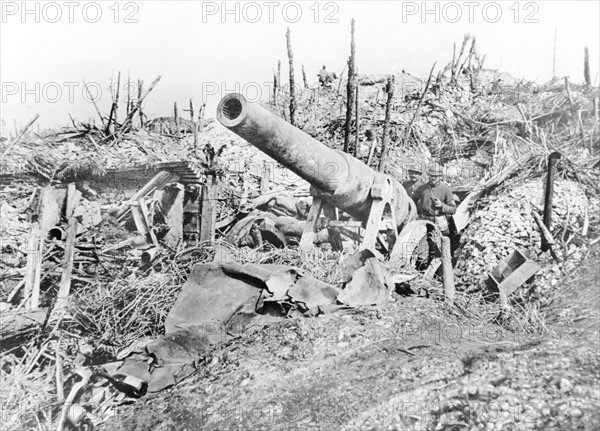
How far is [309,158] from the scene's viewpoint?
18.5ft

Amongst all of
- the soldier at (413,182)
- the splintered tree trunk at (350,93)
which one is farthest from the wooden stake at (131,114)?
the soldier at (413,182)

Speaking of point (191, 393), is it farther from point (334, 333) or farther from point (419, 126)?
point (419, 126)

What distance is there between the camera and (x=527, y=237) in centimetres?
746

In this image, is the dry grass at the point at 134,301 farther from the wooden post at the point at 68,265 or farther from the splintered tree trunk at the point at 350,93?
the splintered tree trunk at the point at 350,93

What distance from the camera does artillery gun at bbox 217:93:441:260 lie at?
15.7 feet

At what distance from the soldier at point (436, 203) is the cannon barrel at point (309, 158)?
91cm

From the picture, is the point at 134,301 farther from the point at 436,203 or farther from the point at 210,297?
the point at 436,203

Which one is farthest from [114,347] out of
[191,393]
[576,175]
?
[576,175]

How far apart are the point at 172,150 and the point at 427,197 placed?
11586 millimetres

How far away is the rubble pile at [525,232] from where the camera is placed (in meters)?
6.94

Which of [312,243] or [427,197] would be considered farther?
[427,197]

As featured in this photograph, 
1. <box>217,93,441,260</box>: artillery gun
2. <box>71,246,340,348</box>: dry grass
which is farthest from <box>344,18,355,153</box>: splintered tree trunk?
<box>71,246,340,348</box>: dry grass

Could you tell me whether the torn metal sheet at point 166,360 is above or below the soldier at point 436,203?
below

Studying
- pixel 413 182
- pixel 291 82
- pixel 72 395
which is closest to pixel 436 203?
pixel 413 182
